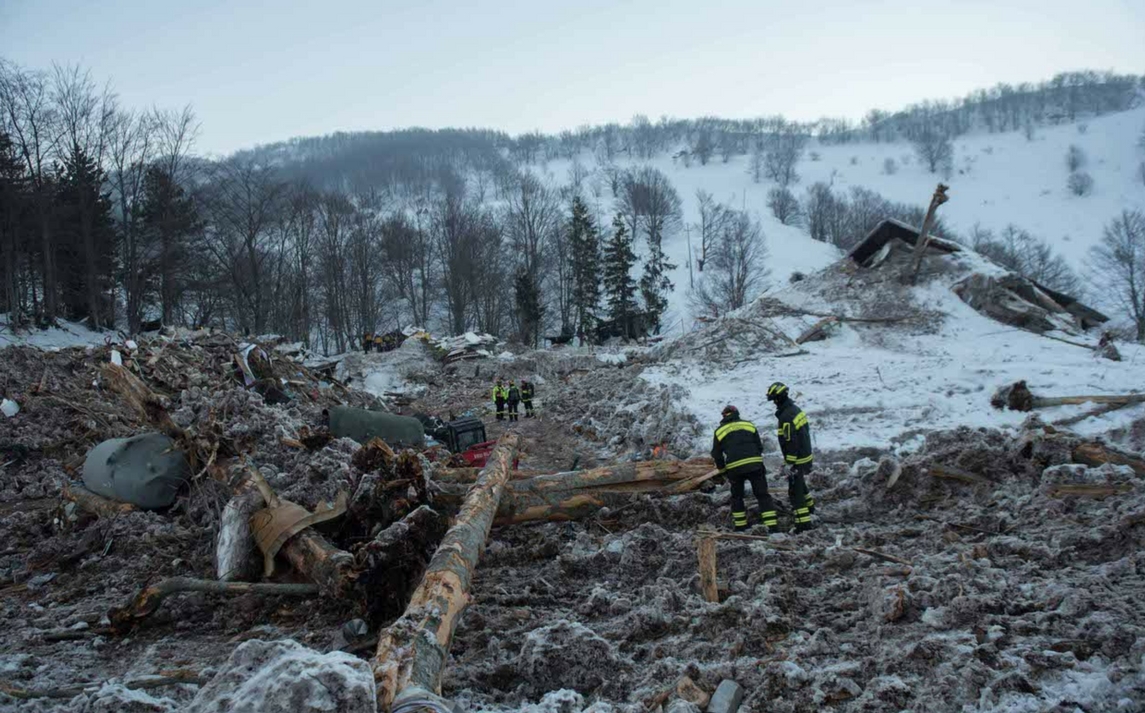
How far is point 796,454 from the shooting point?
577 centimetres

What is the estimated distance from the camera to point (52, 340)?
23.2 metres

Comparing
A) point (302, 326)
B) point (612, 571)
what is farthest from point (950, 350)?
point (302, 326)

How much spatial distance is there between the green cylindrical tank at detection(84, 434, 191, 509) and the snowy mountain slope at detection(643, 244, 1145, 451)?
7025 millimetres

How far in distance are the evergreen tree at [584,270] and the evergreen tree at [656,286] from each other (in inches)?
144

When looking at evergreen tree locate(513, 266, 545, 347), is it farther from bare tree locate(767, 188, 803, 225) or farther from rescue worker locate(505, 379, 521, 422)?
bare tree locate(767, 188, 803, 225)

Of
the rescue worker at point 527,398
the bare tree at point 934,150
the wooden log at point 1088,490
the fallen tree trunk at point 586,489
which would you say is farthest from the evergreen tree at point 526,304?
the bare tree at point 934,150

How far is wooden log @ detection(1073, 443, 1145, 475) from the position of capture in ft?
18.4

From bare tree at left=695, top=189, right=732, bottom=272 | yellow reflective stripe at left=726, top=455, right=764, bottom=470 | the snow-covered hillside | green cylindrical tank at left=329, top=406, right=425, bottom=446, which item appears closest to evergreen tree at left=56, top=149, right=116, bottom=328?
green cylindrical tank at left=329, top=406, right=425, bottom=446

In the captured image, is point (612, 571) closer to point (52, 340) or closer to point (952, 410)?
point (952, 410)

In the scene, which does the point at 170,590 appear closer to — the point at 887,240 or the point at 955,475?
the point at 955,475

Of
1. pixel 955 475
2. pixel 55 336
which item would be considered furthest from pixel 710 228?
pixel 955 475

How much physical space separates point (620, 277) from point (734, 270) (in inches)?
730

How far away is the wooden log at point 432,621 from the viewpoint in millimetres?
2359

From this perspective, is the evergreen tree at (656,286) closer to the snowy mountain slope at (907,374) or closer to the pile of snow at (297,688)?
the snowy mountain slope at (907,374)
